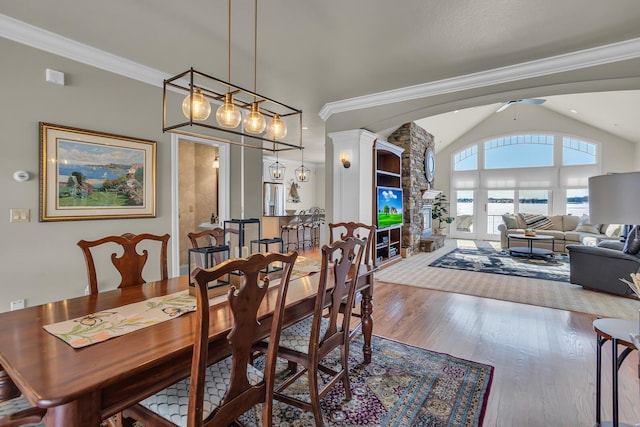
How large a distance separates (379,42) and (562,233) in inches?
290

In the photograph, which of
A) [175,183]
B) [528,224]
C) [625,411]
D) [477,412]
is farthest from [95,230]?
[528,224]

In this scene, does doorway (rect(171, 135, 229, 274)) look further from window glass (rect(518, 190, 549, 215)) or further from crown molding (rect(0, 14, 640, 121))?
window glass (rect(518, 190, 549, 215))

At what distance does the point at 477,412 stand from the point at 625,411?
92 cm

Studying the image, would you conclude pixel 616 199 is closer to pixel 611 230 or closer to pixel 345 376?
pixel 345 376

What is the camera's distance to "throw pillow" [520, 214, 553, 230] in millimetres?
7986

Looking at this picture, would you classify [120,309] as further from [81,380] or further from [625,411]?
[625,411]

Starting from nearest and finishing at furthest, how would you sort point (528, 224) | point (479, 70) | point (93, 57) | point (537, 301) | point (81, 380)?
1. point (81, 380)
2. point (93, 57)
3. point (479, 70)
4. point (537, 301)
5. point (528, 224)

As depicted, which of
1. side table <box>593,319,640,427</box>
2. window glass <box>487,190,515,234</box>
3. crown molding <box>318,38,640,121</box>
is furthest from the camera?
window glass <box>487,190,515,234</box>

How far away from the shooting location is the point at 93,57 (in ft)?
9.62

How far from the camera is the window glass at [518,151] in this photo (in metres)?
9.00

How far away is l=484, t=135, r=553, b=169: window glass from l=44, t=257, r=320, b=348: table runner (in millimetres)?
10399

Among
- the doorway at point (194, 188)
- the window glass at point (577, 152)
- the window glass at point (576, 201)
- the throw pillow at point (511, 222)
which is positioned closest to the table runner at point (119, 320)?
the doorway at point (194, 188)

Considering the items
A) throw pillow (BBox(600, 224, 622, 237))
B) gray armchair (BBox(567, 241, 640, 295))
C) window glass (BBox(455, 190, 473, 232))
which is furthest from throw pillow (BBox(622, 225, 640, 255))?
window glass (BBox(455, 190, 473, 232))

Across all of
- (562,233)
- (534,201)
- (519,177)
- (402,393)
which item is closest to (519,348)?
(402,393)
